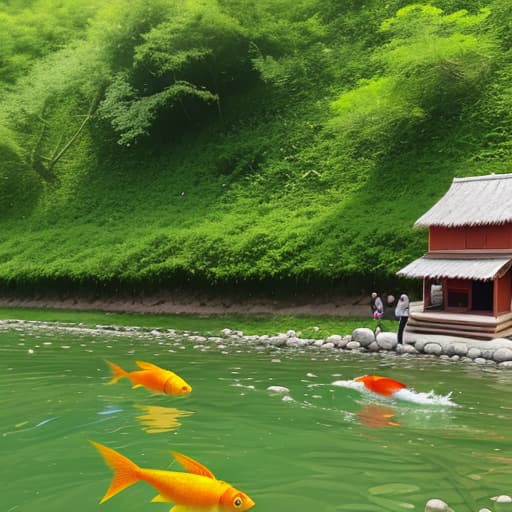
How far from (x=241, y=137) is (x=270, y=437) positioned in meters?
28.8

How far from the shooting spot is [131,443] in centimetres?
634

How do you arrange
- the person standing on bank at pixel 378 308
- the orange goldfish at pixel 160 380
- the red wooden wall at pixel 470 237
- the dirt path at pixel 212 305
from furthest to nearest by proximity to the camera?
the dirt path at pixel 212 305 < the person standing on bank at pixel 378 308 < the red wooden wall at pixel 470 237 < the orange goldfish at pixel 160 380

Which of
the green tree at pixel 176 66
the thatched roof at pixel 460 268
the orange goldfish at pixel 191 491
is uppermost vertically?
the green tree at pixel 176 66

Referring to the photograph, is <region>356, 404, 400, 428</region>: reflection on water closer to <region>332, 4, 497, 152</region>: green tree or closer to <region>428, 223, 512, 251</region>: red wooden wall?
<region>428, 223, 512, 251</region>: red wooden wall

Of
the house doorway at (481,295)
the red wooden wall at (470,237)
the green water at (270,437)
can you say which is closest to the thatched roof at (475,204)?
the red wooden wall at (470,237)

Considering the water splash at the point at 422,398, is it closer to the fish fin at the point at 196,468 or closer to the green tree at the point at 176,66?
the fish fin at the point at 196,468

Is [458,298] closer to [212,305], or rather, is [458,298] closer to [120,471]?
[212,305]

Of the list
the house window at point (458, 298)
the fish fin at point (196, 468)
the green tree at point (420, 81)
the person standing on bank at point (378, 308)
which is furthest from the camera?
the green tree at point (420, 81)

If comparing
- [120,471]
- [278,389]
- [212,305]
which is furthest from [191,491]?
[212,305]

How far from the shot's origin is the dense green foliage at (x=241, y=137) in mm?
23312

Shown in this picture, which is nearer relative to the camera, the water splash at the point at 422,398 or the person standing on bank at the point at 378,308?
the water splash at the point at 422,398

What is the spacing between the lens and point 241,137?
1336 inches

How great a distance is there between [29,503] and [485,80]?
28.7m

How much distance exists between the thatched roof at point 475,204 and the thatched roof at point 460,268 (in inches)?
43.3
